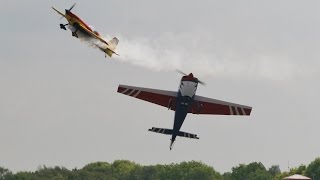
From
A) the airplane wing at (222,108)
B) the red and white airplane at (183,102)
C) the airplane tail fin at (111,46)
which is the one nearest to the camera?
the red and white airplane at (183,102)

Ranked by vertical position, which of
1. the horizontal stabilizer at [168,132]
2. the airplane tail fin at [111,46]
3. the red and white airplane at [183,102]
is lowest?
the horizontal stabilizer at [168,132]

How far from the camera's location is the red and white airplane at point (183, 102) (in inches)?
4675

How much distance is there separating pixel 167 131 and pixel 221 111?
293 inches

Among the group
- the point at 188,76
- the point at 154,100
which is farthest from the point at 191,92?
the point at 154,100

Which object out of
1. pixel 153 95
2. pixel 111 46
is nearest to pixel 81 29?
pixel 111 46

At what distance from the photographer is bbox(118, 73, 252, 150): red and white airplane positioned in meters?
119

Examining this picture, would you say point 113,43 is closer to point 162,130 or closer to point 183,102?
point 183,102

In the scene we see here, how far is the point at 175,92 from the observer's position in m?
125

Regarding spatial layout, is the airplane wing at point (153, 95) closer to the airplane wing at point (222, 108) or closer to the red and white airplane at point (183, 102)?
the red and white airplane at point (183, 102)

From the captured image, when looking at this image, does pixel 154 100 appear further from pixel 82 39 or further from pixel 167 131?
pixel 82 39

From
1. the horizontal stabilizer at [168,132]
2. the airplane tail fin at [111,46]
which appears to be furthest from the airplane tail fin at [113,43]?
the horizontal stabilizer at [168,132]

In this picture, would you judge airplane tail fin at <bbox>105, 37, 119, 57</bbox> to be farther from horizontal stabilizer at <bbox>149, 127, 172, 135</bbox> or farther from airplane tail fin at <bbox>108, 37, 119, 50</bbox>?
horizontal stabilizer at <bbox>149, 127, 172, 135</bbox>

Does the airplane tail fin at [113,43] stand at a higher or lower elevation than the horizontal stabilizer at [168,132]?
higher

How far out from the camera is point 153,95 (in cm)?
12838
